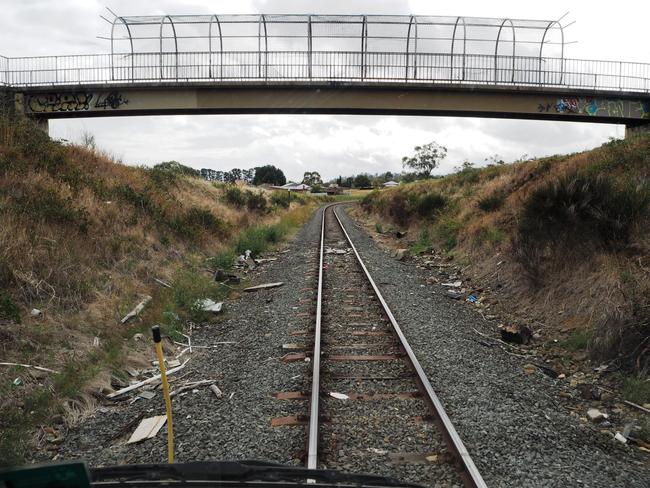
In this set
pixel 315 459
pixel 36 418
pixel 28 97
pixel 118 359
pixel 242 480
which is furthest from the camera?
pixel 28 97

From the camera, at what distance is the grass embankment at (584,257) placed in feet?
20.2

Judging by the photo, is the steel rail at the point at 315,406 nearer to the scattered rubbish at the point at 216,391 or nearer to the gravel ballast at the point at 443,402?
the gravel ballast at the point at 443,402

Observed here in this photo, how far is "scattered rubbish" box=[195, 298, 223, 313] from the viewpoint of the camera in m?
9.10

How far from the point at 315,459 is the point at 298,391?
5.16ft

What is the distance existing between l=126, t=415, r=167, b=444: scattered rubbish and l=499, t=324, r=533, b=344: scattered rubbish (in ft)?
17.2

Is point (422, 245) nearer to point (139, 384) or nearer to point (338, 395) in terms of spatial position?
point (338, 395)

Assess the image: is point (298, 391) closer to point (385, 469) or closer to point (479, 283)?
point (385, 469)

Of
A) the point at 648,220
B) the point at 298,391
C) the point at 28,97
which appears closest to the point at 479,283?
the point at 648,220

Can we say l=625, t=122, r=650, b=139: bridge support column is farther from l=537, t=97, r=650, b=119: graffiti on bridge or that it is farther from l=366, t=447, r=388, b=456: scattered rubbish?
l=366, t=447, r=388, b=456: scattered rubbish

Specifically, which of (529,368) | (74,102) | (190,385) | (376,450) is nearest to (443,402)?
(376,450)

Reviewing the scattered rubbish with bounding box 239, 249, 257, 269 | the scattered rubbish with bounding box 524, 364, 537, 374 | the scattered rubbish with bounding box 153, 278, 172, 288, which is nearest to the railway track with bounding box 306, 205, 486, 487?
the scattered rubbish with bounding box 524, 364, 537, 374

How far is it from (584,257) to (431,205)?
13.3 meters

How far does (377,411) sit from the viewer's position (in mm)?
4840

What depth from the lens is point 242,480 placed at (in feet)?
7.34
